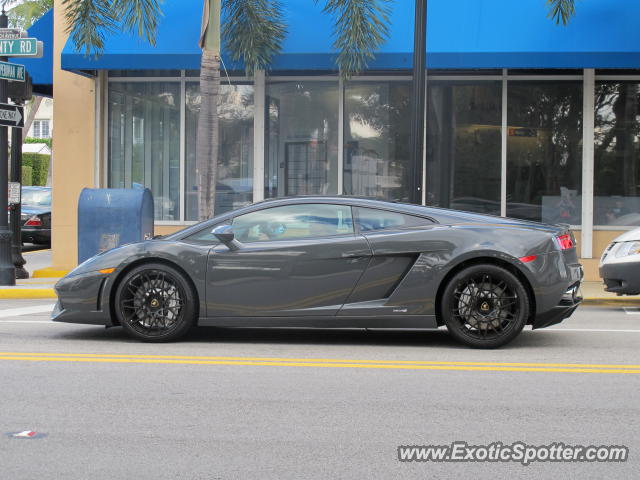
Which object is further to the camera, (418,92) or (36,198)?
(36,198)

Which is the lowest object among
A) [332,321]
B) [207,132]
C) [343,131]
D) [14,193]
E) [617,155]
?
[332,321]

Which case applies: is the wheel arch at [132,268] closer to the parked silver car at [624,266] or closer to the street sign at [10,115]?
the parked silver car at [624,266]

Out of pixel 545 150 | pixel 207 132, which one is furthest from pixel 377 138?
pixel 207 132

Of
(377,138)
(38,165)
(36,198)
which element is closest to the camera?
(377,138)

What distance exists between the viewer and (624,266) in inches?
416

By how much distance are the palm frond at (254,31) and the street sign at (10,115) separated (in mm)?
3388

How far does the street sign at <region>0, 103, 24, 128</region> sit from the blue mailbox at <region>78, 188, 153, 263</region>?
1.49 m

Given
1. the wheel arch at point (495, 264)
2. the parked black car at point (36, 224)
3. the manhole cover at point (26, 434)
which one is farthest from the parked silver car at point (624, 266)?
the parked black car at point (36, 224)

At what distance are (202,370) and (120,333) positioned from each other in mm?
2136

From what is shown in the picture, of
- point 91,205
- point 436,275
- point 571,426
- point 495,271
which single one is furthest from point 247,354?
point 91,205

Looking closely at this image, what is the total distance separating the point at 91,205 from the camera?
13227 millimetres

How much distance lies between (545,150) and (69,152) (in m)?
8.21

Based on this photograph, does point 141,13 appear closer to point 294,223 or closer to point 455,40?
point 455,40

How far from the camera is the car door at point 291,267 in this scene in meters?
7.70
